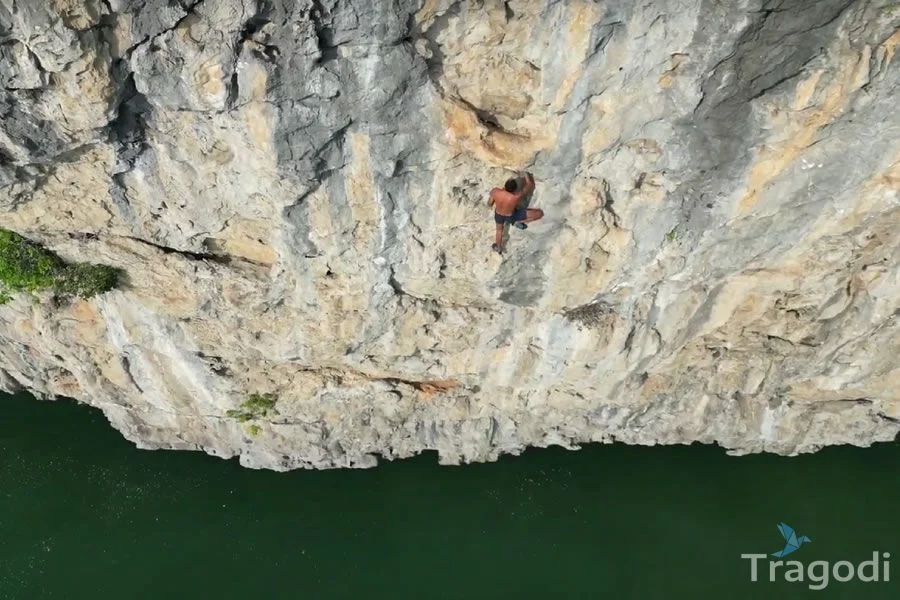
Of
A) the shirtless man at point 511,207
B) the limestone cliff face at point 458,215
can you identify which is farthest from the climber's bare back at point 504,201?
the limestone cliff face at point 458,215

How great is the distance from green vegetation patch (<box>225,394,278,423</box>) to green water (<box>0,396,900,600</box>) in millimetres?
1810

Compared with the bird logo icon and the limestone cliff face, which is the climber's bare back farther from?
the bird logo icon

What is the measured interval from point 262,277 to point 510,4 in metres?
3.89

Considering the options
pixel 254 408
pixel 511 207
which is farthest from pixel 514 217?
pixel 254 408

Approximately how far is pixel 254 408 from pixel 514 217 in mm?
4973

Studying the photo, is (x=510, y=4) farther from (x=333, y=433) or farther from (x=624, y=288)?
(x=333, y=433)

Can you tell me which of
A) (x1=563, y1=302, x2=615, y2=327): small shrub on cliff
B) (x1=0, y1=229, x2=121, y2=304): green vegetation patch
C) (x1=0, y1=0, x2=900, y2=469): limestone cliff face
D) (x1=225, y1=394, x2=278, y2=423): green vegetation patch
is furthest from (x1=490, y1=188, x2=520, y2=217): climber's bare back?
(x1=225, y1=394, x2=278, y2=423): green vegetation patch

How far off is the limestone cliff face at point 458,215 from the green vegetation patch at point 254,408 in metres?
0.21

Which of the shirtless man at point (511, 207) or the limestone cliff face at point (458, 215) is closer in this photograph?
the limestone cliff face at point (458, 215)

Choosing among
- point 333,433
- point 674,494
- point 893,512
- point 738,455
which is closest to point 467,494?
point 333,433

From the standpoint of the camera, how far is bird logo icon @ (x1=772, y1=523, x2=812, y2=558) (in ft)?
33.7

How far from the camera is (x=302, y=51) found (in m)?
5.04

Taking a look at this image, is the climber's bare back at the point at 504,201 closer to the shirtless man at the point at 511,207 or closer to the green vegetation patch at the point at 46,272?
the shirtless man at the point at 511,207

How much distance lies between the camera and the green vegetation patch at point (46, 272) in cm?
755
